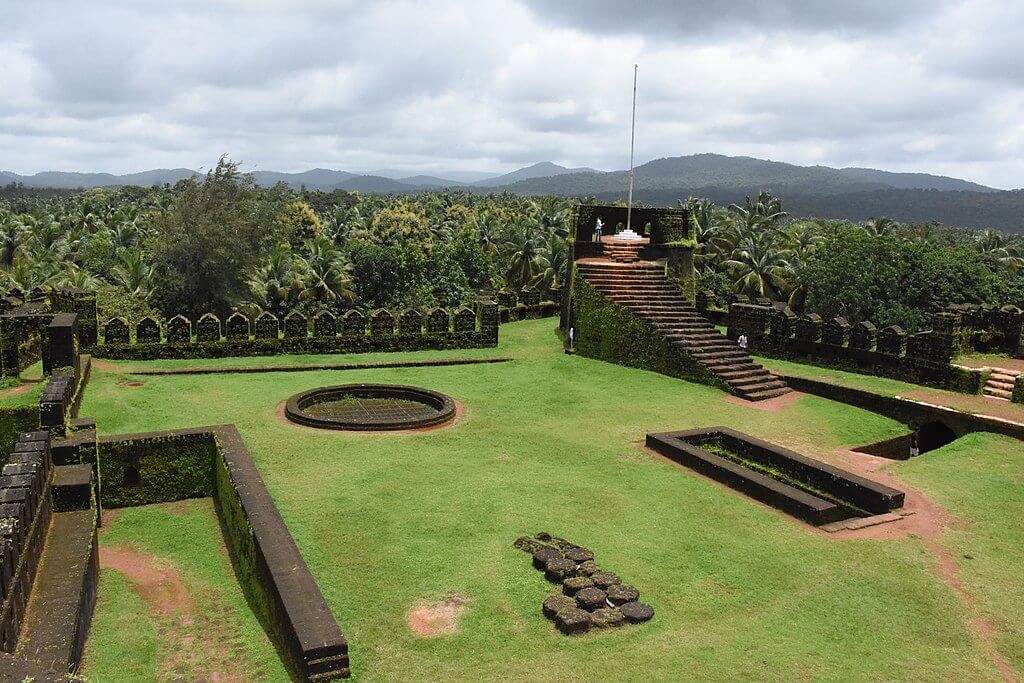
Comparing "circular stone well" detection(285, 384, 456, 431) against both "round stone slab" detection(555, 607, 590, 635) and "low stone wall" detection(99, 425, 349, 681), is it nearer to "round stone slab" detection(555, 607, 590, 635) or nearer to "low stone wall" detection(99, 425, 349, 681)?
"low stone wall" detection(99, 425, 349, 681)

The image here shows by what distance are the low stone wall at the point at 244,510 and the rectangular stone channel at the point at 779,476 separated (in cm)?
664

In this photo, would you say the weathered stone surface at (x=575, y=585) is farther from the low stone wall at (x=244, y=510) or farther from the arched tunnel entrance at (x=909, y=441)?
the arched tunnel entrance at (x=909, y=441)

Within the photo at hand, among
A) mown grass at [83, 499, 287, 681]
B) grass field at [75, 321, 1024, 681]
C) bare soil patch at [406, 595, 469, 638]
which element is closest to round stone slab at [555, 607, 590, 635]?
grass field at [75, 321, 1024, 681]

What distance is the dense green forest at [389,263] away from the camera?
3164 centimetres

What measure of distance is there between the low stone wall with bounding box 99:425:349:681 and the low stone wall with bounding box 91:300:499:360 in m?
7.44

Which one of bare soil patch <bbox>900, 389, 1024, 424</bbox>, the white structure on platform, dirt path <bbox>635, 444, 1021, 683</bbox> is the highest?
the white structure on platform

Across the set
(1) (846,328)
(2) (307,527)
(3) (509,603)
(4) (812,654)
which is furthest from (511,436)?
(1) (846,328)

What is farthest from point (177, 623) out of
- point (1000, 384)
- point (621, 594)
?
point (1000, 384)

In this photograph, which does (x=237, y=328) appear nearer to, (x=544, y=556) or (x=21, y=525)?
(x=21, y=525)

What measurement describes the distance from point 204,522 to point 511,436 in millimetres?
5333

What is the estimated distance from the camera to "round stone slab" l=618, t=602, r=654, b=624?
7.69m

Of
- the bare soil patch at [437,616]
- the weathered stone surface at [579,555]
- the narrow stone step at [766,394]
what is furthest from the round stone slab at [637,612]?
the narrow stone step at [766,394]

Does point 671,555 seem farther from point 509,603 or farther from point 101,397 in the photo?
point 101,397

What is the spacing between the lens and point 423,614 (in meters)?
7.76
